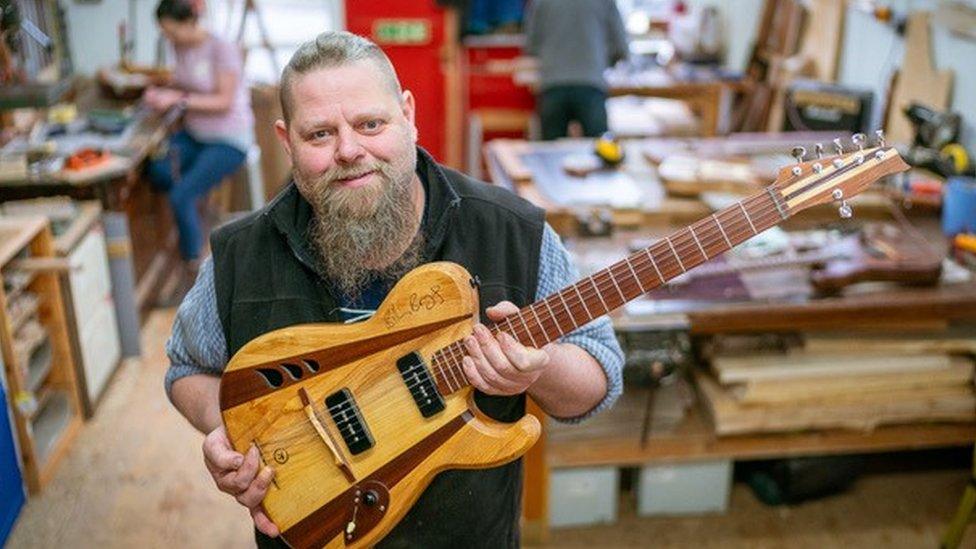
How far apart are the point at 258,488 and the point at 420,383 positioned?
0.32 meters

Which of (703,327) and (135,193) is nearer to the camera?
(703,327)

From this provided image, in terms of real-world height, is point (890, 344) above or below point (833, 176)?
below

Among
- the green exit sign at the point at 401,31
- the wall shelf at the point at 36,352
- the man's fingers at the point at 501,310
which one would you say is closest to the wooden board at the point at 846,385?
the man's fingers at the point at 501,310

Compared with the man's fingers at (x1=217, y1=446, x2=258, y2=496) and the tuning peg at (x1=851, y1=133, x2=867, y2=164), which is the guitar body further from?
the tuning peg at (x1=851, y1=133, x2=867, y2=164)

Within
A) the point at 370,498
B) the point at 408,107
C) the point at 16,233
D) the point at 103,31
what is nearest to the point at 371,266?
the point at 408,107

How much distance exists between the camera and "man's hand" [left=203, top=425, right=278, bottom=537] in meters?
1.62

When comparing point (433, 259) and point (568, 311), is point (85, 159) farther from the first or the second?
point (568, 311)

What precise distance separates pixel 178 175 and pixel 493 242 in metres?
3.59

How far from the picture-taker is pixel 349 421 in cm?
165

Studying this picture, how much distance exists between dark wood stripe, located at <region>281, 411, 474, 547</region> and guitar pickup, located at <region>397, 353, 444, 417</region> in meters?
0.04

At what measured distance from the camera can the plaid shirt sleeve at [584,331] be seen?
176cm

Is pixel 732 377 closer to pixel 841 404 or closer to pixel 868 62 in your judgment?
pixel 841 404

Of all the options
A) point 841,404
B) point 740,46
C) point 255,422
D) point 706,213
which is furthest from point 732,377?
point 740,46
